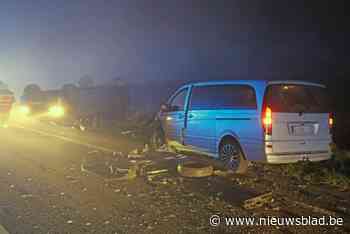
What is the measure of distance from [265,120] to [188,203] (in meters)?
2.17

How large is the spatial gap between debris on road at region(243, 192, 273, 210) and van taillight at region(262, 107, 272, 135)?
1.36 m

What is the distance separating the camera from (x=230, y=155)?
736 cm

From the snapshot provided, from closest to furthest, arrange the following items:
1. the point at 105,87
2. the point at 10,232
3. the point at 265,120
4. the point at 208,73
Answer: the point at 10,232, the point at 265,120, the point at 105,87, the point at 208,73

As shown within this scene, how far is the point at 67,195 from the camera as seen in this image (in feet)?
19.8

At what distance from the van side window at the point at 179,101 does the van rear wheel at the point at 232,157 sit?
1706 millimetres

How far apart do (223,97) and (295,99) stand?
1524 millimetres

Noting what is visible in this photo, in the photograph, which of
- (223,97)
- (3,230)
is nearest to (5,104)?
(223,97)

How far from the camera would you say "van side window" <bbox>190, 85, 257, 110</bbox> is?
6.96m

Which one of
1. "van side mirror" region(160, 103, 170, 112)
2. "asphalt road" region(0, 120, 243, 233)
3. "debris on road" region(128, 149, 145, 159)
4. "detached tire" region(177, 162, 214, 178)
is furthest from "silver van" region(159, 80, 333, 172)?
"debris on road" region(128, 149, 145, 159)

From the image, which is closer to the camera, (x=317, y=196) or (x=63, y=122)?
(x=317, y=196)

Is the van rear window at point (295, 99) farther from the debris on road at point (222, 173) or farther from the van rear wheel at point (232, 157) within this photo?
the debris on road at point (222, 173)

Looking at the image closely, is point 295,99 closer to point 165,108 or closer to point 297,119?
point 297,119

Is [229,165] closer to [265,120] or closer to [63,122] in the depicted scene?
[265,120]

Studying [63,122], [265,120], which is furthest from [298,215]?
[63,122]
